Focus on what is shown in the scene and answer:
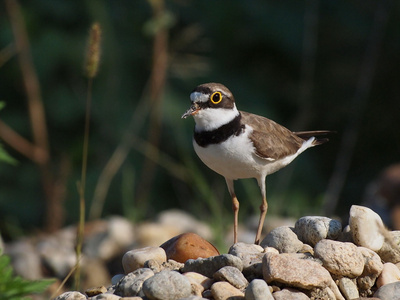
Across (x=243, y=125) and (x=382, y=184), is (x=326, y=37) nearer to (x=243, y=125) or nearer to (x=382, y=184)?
(x=382, y=184)

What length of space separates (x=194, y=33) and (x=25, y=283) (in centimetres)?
541

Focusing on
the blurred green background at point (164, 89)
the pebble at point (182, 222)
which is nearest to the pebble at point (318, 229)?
the pebble at point (182, 222)

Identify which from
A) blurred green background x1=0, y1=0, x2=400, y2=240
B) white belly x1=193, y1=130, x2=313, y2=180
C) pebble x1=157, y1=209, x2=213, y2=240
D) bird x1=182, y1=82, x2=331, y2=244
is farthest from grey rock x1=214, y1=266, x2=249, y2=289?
blurred green background x1=0, y1=0, x2=400, y2=240

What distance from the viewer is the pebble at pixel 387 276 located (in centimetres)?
327

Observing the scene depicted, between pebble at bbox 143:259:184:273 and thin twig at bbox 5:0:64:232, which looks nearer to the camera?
pebble at bbox 143:259:184:273

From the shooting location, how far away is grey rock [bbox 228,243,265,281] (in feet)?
10.6

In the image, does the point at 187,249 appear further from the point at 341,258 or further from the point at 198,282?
the point at 341,258

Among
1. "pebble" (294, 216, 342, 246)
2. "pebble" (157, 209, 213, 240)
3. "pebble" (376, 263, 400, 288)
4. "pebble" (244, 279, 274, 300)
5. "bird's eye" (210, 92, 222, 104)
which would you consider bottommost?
"pebble" (157, 209, 213, 240)

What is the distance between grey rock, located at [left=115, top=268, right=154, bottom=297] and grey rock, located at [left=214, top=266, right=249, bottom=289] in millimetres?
292

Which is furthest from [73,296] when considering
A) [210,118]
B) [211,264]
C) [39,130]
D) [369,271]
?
[39,130]

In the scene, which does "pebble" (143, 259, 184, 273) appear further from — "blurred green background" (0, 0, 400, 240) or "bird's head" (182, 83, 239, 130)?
"blurred green background" (0, 0, 400, 240)

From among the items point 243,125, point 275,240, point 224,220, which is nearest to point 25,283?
point 275,240

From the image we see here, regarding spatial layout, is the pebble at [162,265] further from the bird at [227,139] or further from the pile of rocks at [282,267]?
the bird at [227,139]

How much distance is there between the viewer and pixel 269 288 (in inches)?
120
